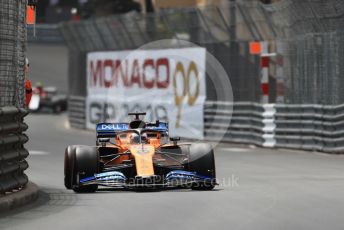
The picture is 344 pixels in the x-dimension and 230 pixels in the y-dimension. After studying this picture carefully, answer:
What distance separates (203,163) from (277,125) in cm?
1080

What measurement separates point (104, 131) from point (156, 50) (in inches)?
621

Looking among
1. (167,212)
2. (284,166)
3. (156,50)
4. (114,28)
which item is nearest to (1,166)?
(167,212)

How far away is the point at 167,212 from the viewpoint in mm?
11875

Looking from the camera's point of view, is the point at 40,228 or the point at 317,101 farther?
the point at 317,101

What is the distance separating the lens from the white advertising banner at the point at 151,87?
28.9 metres

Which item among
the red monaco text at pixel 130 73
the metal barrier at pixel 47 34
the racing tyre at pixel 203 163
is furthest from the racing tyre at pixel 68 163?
the metal barrier at pixel 47 34

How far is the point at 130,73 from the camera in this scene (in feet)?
107

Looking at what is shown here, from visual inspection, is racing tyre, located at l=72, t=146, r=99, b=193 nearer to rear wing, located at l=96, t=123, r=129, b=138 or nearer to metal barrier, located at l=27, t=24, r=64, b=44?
rear wing, located at l=96, t=123, r=129, b=138

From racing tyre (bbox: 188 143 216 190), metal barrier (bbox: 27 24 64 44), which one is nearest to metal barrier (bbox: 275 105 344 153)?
racing tyre (bbox: 188 143 216 190)

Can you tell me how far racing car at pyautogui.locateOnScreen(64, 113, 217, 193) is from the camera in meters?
14.2

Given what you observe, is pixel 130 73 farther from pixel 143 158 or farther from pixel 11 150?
pixel 11 150

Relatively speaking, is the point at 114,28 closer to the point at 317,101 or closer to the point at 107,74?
the point at 107,74

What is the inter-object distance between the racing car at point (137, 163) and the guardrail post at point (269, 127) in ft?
33.6

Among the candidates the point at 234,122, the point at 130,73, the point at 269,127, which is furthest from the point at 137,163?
the point at 130,73
